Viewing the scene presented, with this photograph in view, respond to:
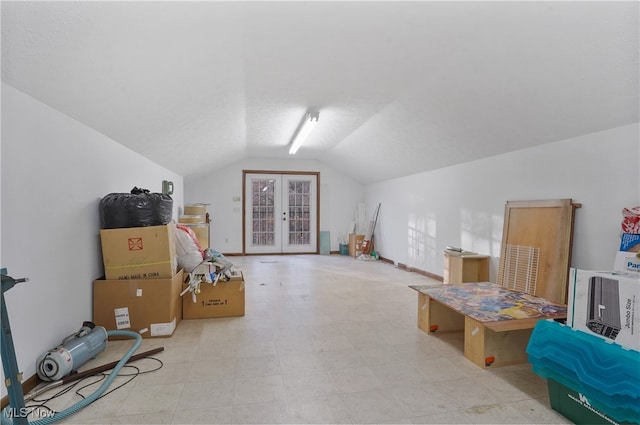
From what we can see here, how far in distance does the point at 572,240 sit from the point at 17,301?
15.1 feet

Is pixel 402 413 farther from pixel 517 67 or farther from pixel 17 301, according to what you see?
pixel 517 67

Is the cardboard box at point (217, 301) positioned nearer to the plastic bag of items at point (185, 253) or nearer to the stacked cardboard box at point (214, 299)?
the stacked cardboard box at point (214, 299)

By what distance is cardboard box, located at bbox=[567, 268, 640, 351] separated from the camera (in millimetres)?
1704

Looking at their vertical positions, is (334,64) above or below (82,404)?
above

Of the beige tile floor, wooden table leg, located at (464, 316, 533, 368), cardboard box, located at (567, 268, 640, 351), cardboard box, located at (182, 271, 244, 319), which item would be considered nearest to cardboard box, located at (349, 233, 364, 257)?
the beige tile floor

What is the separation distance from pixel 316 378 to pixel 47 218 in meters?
2.23

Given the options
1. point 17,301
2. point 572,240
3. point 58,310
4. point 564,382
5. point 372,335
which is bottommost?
point 372,335

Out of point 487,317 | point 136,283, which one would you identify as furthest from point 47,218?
point 487,317

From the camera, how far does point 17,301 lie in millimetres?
2049

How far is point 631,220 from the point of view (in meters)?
2.71

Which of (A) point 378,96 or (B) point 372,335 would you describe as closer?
(B) point 372,335

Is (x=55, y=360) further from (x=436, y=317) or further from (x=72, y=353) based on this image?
(x=436, y=317)

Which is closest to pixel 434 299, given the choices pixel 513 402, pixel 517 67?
pixel 513 402

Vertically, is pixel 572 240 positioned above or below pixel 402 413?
above
